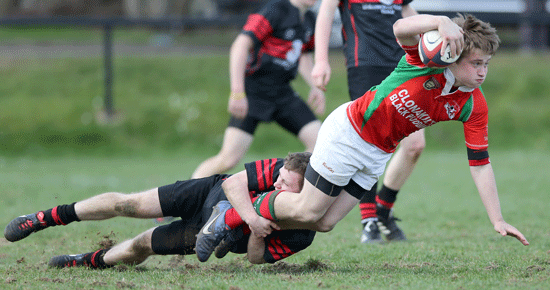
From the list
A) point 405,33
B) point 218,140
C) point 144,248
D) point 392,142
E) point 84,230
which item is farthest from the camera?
point 218,140

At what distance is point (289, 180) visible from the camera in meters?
3.53

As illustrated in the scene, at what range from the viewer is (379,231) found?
15.5ft

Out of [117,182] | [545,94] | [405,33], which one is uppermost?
[405,33]

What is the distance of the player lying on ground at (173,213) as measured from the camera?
3.55 metres

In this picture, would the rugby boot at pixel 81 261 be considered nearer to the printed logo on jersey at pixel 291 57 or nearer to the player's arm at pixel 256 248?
the player's arm at pixel 256 248

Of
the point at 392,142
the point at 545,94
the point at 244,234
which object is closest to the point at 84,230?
the point at 244,234

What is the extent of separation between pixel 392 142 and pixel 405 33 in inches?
27.2

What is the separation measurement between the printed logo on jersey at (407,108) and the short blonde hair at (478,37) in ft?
1.14

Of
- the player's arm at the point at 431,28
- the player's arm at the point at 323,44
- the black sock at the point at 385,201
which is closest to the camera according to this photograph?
the player's arm at the point at 431,28

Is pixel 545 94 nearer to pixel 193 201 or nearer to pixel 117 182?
pixel 117 182

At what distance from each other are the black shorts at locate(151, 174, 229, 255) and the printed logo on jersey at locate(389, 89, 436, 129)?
113 centimetres

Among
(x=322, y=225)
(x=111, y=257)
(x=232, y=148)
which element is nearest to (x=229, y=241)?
(x=322, y=225)

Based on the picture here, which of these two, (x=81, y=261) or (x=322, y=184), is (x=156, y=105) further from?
(x=322, y=184)

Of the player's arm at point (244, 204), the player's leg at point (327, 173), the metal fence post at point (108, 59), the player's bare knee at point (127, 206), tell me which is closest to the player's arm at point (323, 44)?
the player's leg at point (327, 173)
